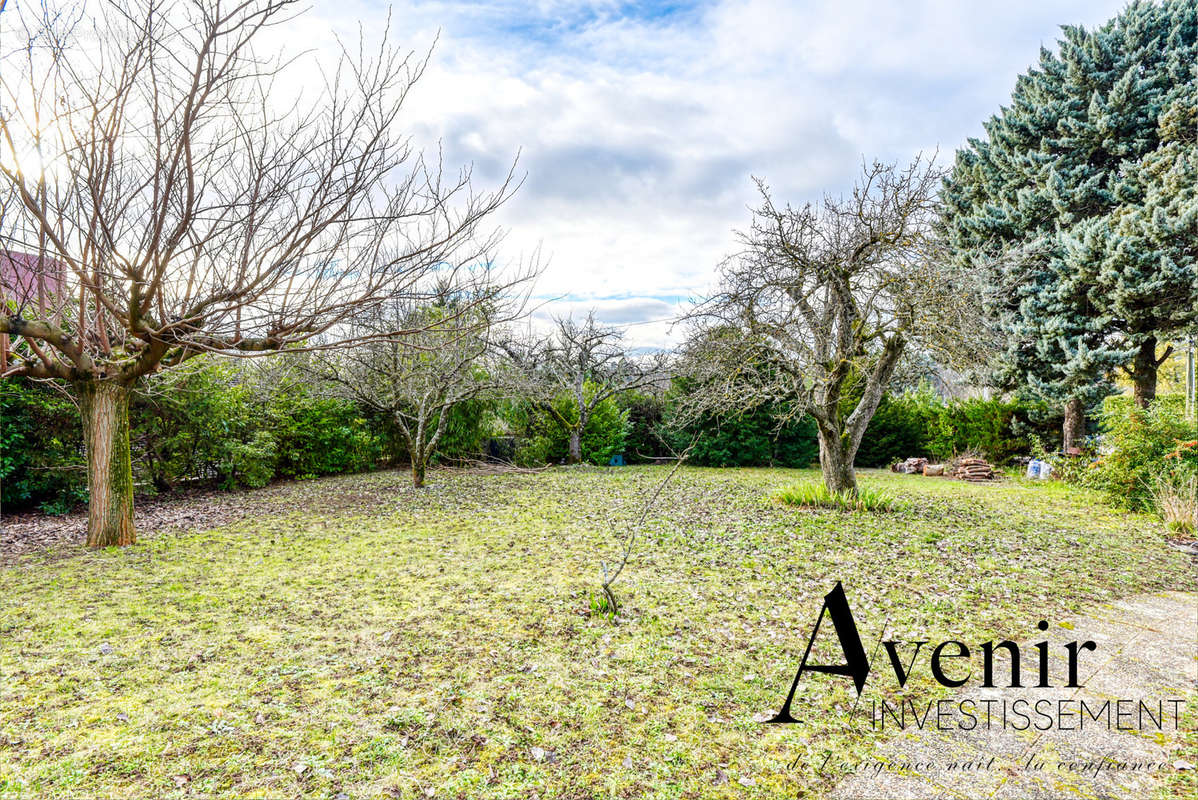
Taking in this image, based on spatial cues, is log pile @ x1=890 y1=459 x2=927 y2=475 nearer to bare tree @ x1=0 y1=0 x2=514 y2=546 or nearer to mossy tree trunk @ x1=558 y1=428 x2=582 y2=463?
mossy tree trunk @ x1=558 y1=428 x2=582 y2=463

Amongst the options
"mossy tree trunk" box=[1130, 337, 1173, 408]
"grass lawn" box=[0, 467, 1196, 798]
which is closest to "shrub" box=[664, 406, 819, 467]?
"mossy tree trunk" box=[1130, 337, 1173, 408]

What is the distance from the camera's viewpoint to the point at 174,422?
314 inches

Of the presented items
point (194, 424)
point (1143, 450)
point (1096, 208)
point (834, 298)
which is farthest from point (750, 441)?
point (194, 424)

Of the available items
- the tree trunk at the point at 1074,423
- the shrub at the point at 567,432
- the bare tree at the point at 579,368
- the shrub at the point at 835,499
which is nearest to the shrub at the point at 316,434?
the shrub at the point at 567,432

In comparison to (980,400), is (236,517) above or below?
below

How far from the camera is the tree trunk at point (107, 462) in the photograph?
17.1ft

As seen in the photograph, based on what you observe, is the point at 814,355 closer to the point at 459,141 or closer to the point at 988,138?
the point at 459,141

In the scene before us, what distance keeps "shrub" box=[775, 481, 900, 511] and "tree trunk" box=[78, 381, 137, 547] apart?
7.38 metres

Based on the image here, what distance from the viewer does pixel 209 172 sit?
11.5 ft

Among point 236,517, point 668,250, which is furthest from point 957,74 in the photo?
point 236,517

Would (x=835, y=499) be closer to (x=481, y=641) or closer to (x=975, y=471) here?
(x=481, y=641)

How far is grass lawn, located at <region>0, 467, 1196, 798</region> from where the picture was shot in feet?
6.86

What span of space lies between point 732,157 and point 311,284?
18.3 feet

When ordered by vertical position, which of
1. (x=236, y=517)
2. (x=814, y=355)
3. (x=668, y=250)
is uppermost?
(x=668, y=250)
